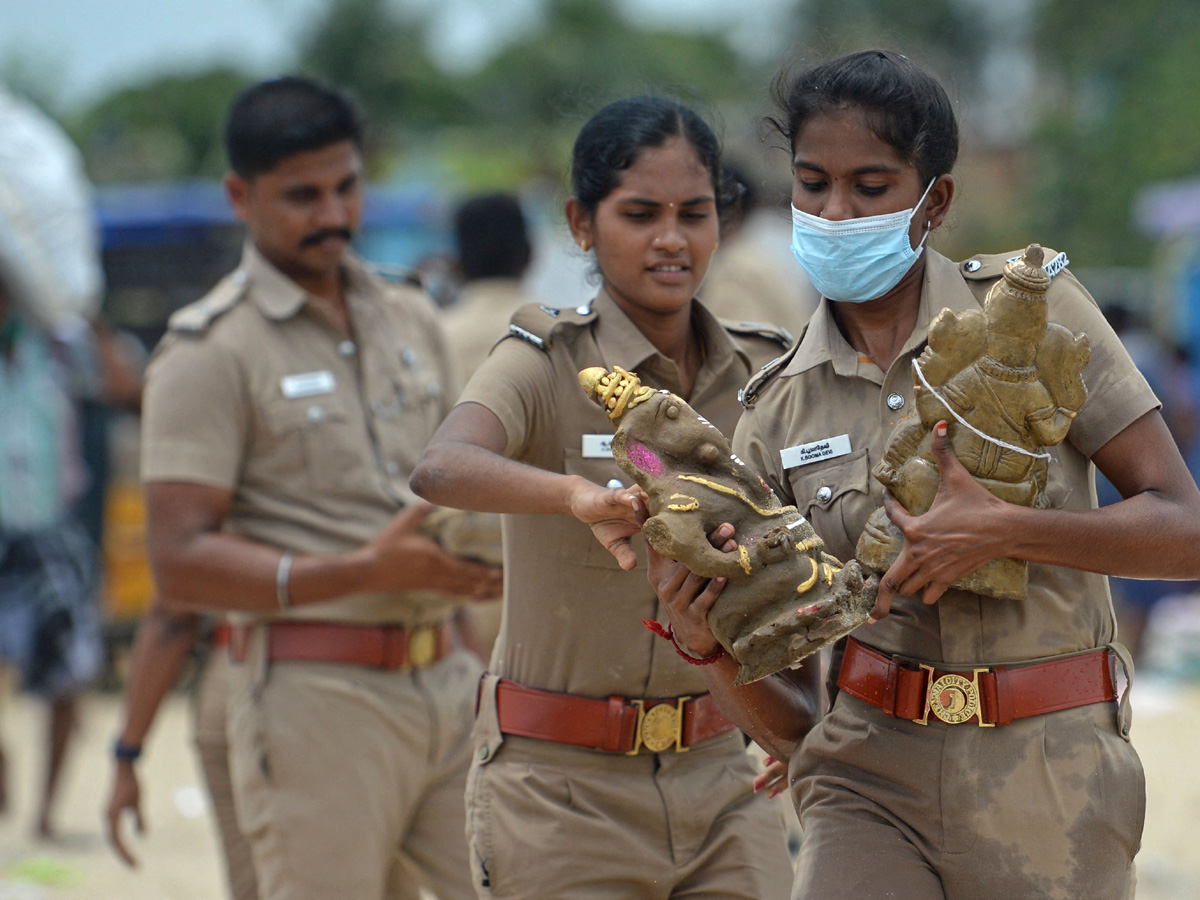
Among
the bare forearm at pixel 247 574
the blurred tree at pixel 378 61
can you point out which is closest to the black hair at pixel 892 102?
the bare forearm at pixel 247 574

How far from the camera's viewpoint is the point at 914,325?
2.95m

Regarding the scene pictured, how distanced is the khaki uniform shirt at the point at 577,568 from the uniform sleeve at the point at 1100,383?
3.18 feet

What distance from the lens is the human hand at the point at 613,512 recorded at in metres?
2.70

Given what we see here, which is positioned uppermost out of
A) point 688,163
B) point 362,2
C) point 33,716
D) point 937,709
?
point 362,2

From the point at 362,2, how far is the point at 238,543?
94.0ft

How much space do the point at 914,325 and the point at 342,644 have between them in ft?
6.59

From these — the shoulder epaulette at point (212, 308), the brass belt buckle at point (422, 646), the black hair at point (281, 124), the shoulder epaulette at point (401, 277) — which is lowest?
the brass belt buckle at point (422, 646)

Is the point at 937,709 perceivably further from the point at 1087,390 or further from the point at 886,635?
the point at 1087,390

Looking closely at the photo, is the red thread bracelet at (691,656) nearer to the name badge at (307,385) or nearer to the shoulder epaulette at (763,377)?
the shoulder epaulette at (763,377)

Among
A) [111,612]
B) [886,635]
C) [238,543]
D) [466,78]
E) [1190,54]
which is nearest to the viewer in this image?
[886,635]

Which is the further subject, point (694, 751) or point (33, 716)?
point (33, 716)

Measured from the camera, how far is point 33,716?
33.2ft

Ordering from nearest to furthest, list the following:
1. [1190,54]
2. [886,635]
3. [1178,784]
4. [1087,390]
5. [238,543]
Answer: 1. [1087,390]
2. [886,635]
3. [238,543]
4. [1178,784]
5. [1190,54]

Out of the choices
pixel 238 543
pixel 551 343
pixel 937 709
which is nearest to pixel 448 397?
pixel 238 543
